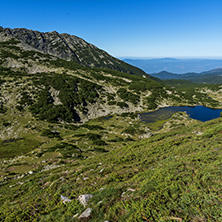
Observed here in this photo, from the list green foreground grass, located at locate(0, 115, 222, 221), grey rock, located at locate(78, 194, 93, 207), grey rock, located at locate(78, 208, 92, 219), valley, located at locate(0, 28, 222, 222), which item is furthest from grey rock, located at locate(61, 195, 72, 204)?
grey rock, located at locate(78, 208, 92, 219)

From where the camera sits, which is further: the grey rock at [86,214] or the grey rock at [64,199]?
the grey rock at [64,199]

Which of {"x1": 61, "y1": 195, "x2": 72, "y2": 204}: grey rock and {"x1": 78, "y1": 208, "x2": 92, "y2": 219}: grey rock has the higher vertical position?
{"x1": 78, "y1": 208, "x2": 92, "y2": 219}: grey rock

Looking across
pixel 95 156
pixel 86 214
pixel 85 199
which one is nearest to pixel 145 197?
pixel 86 214

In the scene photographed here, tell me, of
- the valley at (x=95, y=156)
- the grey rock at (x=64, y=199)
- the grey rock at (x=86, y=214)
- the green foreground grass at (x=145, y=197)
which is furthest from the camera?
the grey rock at (x=64, y=199)

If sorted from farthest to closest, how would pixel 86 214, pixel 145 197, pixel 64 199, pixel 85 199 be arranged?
pixel 64 199 → pixel 85 199 → pixel 145 197 → pixel 86 214

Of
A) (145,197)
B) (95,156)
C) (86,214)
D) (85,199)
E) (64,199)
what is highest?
(145,197)

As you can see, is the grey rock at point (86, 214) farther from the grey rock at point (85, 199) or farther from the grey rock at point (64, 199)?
the grey rock at point (64, 199)

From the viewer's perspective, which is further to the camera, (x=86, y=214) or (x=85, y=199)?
(x=85, y=199)

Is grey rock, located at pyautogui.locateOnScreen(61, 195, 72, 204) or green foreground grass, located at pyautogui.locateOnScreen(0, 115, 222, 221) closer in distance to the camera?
green foreground grass, located at pyautogui.locateOnScreen(0, 115, 222, 221)

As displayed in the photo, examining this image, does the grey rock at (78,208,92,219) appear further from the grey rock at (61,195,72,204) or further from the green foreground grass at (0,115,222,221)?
the grey rock at (61,195,72,204)

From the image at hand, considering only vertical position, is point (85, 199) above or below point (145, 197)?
below

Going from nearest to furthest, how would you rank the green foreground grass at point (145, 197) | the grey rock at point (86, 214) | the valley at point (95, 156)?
1. the green foreground grass at point (145, 197)
2. the grey rock at point (86, 214)
3. the valley at point (95, 156)

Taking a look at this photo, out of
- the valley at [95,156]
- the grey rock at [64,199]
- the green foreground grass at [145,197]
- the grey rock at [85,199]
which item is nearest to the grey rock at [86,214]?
the valley at [95,156]

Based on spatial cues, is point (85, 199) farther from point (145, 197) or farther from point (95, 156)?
point (95, 156)
